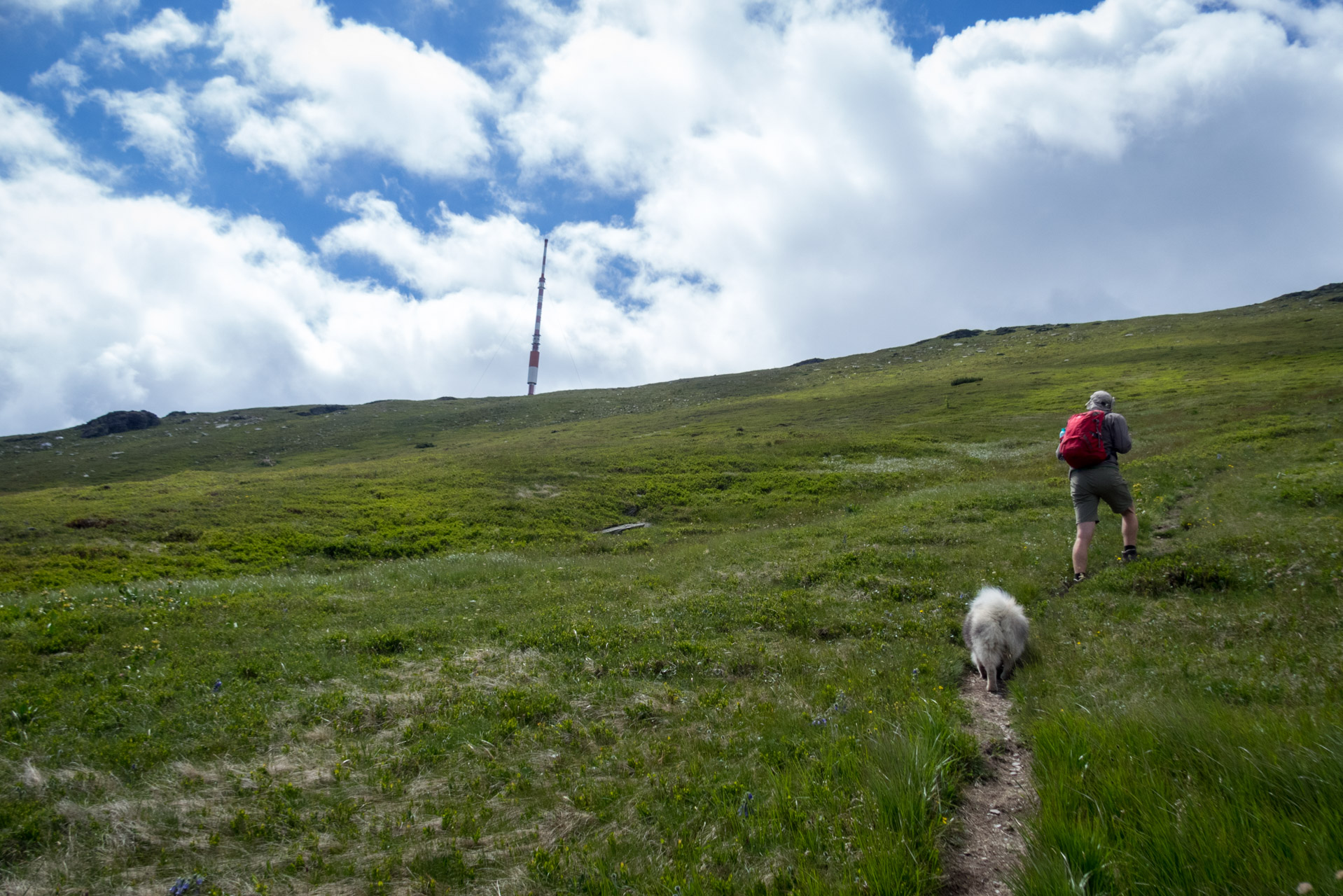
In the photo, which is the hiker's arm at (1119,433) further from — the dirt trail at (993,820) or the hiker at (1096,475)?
the dirt trail at (993,820)

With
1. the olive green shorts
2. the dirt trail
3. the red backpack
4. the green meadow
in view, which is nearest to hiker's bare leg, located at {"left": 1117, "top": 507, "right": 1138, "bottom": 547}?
the olive green shorts

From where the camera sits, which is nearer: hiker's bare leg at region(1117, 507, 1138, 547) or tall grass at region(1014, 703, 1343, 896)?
tall grass at region(1014, 703, 1343, 896)

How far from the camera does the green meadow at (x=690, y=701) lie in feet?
14.0

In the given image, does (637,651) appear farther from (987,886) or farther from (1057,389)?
(1057,389)

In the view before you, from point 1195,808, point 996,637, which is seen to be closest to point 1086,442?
point 996,637

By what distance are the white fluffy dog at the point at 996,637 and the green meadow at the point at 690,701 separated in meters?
0.46

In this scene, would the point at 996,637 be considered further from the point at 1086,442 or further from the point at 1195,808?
the point at 1086,442

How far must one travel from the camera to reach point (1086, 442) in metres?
12.6

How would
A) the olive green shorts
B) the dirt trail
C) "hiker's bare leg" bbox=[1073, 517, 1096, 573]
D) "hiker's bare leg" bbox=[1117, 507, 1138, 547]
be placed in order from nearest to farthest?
1. the dirt trail
2. the olive green shorts
3. "hiker's bare leg" bbox=[1073, 517, 1096, 573]
4. "hiker's bare leg" bbox=[1117, 507, 1138, 547]

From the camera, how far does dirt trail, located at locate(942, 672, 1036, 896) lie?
410 centimetres

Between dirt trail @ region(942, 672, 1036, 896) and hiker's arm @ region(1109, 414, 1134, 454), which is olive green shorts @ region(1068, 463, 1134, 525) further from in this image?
dirt trail @ region(942, 672, 1036, 896)

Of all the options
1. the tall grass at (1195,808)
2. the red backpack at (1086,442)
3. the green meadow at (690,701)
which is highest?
the red backpack at (1086,442)

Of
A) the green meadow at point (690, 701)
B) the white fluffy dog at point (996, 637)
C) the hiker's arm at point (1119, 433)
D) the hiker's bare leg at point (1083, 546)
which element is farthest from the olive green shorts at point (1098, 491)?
the white fluffy dog at point (996, 637)

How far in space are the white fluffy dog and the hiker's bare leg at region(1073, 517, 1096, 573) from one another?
442 cm
